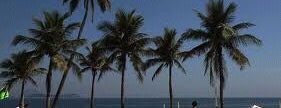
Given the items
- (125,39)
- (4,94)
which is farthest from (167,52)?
(4,94)

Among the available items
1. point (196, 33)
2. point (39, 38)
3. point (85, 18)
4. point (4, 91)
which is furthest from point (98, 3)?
point (4, 91)

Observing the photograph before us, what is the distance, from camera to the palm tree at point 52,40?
118 ft

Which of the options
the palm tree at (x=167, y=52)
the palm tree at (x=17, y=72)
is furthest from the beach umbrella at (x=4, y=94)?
the palm tree at (x=167, y=52)

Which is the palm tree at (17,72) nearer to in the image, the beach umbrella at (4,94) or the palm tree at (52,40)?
the beach umbrella at (4,94)

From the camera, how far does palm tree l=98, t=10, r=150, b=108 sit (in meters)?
40.4

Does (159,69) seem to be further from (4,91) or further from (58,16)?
(4,91)

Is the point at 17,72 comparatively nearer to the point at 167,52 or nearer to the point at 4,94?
the point at 4,94

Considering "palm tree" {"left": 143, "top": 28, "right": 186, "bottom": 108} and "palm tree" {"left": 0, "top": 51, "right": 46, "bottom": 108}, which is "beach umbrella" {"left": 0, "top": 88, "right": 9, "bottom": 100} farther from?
"palm tree" {"left": 143, "top": 28, "right": 186, "bottom": 108}

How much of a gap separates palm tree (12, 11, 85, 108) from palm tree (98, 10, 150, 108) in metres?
3.79

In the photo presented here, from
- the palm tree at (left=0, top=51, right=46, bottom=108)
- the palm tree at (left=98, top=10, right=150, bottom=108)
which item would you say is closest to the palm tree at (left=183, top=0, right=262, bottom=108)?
the palm tree at (left=98, top=10, right=150, bottom=108)

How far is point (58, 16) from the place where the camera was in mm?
37250

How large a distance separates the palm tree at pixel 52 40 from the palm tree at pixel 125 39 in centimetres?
379

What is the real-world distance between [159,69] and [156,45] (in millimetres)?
1884

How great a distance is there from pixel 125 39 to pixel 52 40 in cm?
632
